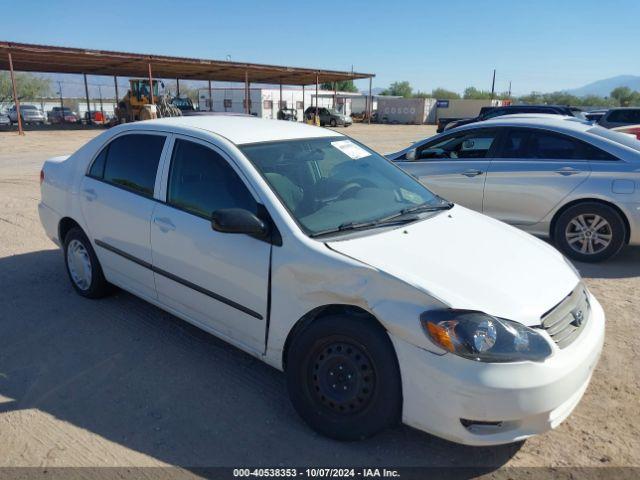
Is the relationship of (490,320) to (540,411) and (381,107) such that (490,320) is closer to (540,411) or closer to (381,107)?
(540,411)

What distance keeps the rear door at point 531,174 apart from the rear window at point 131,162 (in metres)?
4.16

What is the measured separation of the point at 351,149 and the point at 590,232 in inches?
134

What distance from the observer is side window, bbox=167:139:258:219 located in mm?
3249

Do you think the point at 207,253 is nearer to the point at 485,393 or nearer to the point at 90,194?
the point at 90,194

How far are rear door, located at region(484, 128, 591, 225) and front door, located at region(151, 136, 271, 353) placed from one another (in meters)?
4.07

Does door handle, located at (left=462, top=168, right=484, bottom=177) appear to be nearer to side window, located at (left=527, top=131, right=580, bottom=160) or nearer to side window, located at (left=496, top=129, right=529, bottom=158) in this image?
side window, located at (left=496, top=129, right=529, bottom=158)

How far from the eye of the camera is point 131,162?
4059mm

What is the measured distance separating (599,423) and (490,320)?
Answer: 1.24 meters

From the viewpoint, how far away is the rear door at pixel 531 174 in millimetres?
5945

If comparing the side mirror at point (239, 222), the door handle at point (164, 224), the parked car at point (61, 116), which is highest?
the side mirror at point (239, 222)

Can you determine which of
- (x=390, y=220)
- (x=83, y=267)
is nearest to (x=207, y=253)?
(x=390, y=220)

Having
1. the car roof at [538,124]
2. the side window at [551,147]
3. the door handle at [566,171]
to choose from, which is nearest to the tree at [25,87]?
the car roof at [538,124]

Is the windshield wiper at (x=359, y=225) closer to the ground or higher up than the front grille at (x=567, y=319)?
higher up

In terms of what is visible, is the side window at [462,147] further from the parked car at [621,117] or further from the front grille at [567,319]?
the parked car at [621,117]
